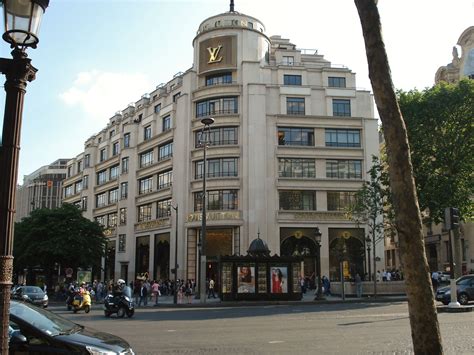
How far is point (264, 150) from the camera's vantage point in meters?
50.1

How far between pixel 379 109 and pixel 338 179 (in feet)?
149

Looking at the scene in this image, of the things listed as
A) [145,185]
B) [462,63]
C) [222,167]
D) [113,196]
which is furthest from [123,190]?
[462,63]

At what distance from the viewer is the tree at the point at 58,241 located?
145 feet

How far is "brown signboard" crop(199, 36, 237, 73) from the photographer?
171 ft

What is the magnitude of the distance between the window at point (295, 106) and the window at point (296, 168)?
16.5 ft

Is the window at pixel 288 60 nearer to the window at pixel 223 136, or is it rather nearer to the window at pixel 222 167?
the window at pixel 223 136

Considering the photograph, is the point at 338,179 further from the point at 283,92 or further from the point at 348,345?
the point at 348,345

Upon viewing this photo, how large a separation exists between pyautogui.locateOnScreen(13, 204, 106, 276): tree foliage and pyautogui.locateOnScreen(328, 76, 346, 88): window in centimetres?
2789

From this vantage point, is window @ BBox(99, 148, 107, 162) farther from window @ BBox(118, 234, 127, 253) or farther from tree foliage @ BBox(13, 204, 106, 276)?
tree foliage @ BBox(13, 204, 106, 276)

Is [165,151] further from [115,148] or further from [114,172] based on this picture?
[115,148]

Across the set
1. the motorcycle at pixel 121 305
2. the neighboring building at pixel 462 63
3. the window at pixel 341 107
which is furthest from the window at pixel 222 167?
the neighboring building at pixel 462 63

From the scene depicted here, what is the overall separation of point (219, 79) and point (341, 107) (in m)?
13.0

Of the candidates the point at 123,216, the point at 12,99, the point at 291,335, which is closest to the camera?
the point at 12,99

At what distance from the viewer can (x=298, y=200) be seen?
50125mm
